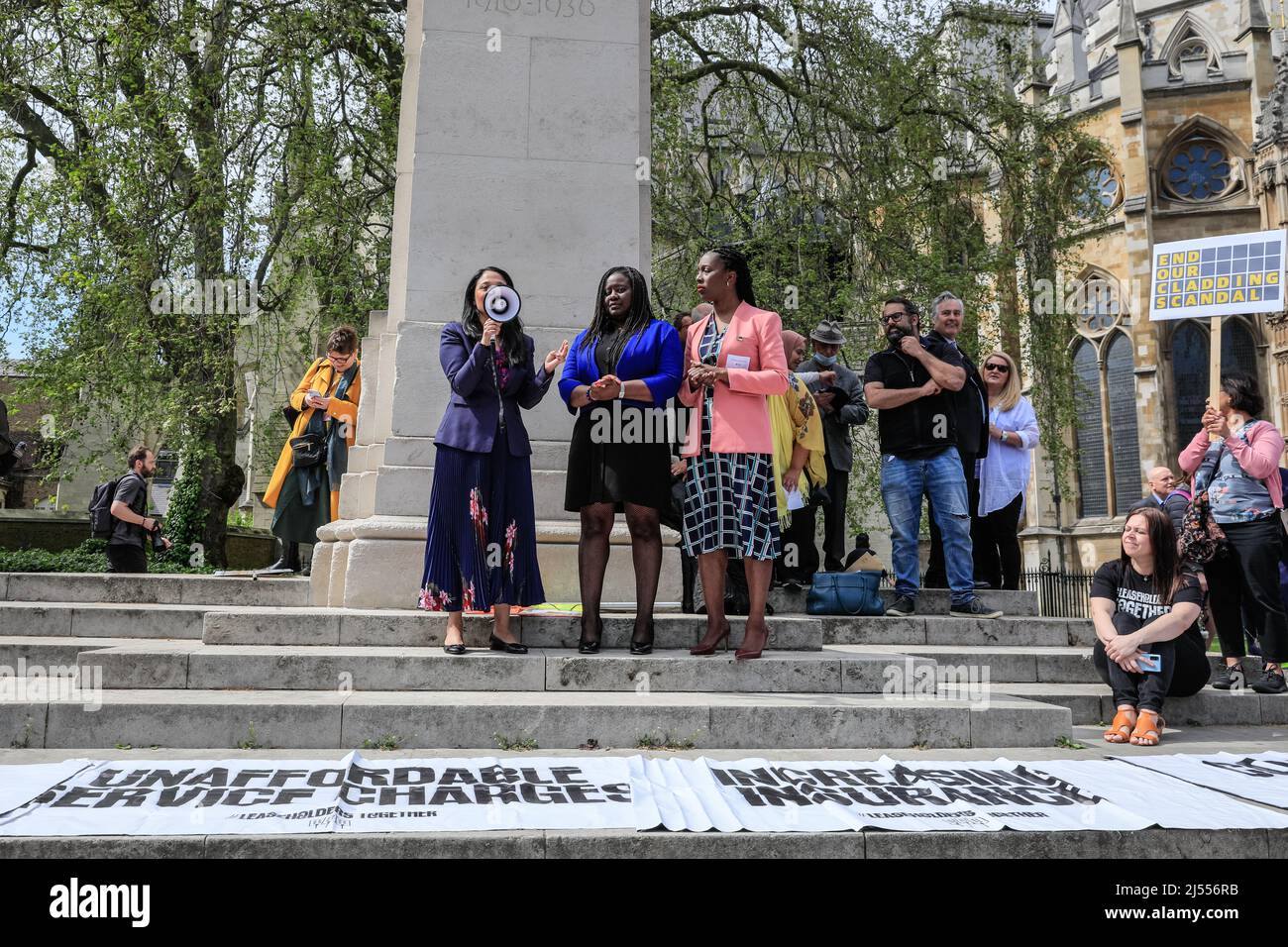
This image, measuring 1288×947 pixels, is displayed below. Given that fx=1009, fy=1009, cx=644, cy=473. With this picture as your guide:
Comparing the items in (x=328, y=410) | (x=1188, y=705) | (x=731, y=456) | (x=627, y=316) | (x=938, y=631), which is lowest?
(x=1188, y=705)

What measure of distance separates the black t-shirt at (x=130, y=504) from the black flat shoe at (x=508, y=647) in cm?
612

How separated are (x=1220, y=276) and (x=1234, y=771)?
4.75 metres

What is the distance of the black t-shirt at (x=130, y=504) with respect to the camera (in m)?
10.0

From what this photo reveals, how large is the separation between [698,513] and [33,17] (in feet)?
42.5

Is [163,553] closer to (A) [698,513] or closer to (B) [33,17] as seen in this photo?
(B) [33,17]

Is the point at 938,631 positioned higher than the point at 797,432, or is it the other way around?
the point at 797,432

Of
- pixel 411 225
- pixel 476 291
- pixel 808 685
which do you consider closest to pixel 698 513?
pixel 808 685

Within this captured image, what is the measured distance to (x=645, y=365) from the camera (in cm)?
581

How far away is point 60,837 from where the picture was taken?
10.8ft

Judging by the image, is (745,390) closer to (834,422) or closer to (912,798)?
(912,798)

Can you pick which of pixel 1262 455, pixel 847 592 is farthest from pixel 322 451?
pixel 1262 455

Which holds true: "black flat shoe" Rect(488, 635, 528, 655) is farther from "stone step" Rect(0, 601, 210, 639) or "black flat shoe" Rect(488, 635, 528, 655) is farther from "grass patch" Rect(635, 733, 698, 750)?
"stone step" Rect(0, 601, 210, 639)

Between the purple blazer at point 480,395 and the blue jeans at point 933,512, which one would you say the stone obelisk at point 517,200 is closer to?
the purple blazer at point 480,395

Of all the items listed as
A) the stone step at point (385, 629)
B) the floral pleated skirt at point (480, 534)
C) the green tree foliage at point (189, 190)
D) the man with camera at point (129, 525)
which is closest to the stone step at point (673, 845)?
the floral pleated skirt at point (480, 534)
